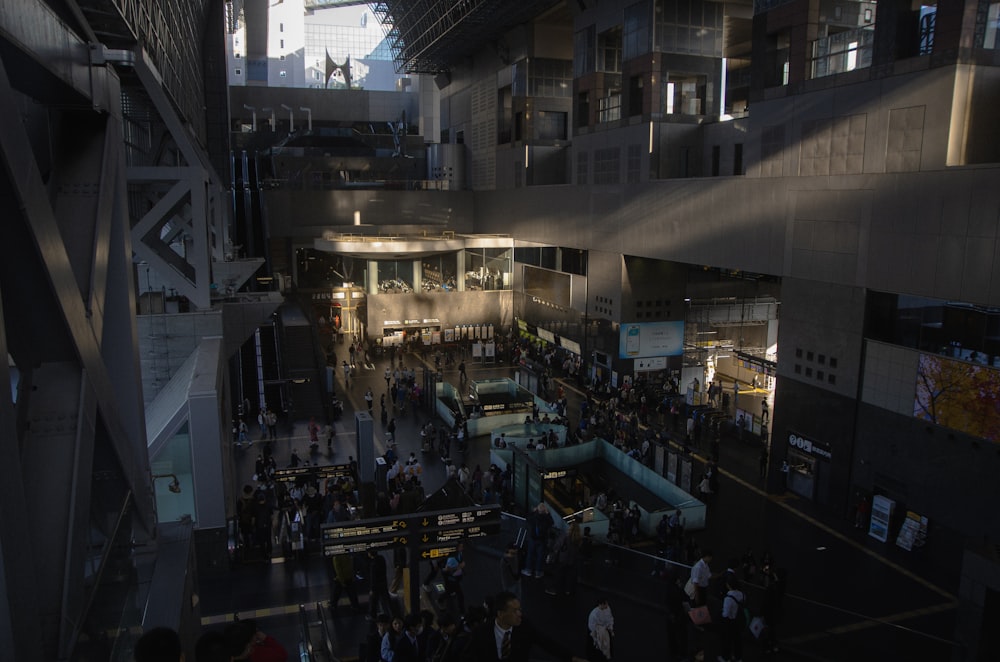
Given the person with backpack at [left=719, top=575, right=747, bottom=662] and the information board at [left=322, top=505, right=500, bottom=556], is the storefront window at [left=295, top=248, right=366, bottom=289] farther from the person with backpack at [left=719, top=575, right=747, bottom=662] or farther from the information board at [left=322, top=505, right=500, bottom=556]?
the person with backpack at [left=719, top=575, right=747, bottom=662]

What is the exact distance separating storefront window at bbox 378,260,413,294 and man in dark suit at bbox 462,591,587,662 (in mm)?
33813

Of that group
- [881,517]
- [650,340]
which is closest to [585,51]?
[650,340]

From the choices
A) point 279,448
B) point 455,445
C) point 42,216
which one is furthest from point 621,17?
point 42,216

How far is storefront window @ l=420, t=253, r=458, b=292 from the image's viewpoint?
3916 centimetres

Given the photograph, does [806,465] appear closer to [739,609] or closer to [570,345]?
[739,609]

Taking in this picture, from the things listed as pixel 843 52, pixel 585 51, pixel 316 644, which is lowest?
pixel 316 644

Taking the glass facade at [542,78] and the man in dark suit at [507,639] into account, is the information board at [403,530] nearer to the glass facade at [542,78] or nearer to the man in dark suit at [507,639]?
the man in dark suit at [507,639]

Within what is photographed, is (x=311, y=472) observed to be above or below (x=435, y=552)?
below

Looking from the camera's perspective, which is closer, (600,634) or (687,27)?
(600,634)

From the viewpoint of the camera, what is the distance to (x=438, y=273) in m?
39.5

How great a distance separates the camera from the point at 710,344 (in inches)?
1113

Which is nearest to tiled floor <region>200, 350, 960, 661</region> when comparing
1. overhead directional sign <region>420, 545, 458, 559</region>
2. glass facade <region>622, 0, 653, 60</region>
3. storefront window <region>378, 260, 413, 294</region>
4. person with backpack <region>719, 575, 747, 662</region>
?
person with backpack <region>719, 575, 747, 662</region>

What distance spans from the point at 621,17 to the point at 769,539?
68.4 feet

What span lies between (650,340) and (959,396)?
558 inches
